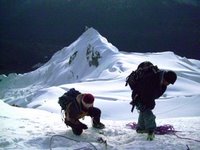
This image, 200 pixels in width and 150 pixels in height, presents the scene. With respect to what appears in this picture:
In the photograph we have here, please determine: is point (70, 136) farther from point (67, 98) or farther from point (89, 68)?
point (89, 68)

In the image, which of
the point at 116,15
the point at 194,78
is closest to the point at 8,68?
the point at 116,15

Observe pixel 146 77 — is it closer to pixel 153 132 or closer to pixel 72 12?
pixel 153 132

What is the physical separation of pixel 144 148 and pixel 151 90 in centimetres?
104

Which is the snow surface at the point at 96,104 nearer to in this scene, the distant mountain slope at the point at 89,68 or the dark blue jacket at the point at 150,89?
the distant mountain slope at the point at 89,68

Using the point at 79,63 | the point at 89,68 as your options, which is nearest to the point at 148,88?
the point at 89,68

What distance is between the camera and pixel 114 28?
7088 centimetres

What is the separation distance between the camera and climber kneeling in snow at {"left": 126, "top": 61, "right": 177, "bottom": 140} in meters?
6.66

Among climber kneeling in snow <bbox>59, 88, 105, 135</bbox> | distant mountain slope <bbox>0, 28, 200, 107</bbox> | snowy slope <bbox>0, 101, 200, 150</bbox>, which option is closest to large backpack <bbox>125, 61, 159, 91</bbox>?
climber kneeling in snow <bbox>59, 88, 105, 135</bbox>

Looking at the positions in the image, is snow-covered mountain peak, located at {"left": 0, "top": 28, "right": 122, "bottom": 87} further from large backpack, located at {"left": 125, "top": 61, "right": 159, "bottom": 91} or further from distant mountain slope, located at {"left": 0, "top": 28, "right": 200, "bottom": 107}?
large backpack, located at {"left": 125, "top": 61, "right": 159, "bottom": 91}

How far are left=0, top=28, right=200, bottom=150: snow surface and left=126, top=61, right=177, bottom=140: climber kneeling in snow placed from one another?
9.9 inches

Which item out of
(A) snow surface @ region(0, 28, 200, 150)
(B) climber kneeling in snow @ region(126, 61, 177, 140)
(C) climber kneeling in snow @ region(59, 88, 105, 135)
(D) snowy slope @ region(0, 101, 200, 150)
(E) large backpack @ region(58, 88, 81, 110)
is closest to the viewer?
(D) snowy slope @ region(0, 101, 200, 150)

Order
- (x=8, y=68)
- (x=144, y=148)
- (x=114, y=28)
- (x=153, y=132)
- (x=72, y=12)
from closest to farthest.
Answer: (x=144, y=148) → (x=153, y=132) → (x=8, y=68) → (x=114, y=28) → (x=72, y=12)

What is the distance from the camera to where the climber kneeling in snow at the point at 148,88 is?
21.8 ft

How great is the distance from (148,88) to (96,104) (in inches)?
352
